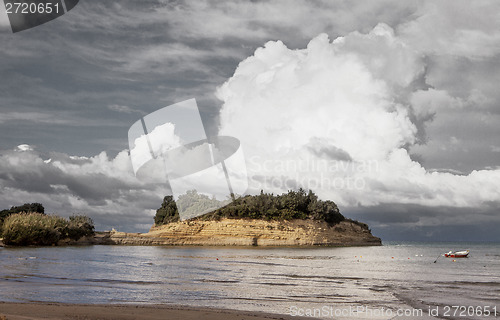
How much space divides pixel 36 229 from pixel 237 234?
40932mm

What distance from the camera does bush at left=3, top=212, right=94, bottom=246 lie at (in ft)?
201

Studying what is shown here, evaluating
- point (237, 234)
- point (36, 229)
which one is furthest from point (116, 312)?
point (237, 234)

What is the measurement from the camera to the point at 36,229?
215 ft

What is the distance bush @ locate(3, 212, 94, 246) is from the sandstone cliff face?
16525mm

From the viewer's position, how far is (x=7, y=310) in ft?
40.8

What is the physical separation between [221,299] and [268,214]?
80.1 metres

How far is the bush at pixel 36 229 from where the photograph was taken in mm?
61375

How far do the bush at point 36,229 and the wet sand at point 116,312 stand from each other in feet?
179

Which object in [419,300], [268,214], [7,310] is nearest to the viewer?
[7,310]

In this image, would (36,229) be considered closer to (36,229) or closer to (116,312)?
(36,229)

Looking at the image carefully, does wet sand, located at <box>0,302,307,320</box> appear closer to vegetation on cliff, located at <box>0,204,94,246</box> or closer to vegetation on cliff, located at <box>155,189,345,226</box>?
vegetation on cliff, located at <box>0,204,94,246</box>

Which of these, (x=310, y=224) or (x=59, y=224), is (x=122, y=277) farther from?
(x=310, y=224)

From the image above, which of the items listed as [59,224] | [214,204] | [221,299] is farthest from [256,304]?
[214,204]

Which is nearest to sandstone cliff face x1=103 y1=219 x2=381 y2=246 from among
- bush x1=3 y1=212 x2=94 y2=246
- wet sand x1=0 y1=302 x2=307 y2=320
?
bush x1=3 y1=212 x2=94 y2=246
